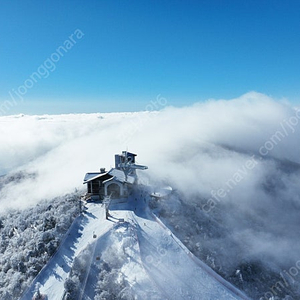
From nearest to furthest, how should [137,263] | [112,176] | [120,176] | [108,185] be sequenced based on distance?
1. [137,263]
2. [108,185]
3. [112,176]
4. [120,176]

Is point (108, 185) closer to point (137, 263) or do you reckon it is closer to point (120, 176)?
point (120, 176)

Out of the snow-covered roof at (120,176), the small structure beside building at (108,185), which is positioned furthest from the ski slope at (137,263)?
the snow-covered roof at (120,176)

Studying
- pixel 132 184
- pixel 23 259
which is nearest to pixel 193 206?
pixel 132 184

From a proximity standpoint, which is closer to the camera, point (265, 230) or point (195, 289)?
point (195, 289)

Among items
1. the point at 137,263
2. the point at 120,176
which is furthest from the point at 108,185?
the point at 137,263

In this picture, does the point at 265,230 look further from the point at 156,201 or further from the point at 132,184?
the point at 132,184

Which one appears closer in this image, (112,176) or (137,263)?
(137,263)

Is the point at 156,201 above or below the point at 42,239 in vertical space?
above

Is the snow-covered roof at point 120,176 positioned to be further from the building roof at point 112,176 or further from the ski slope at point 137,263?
the ski slope at point 137,263
